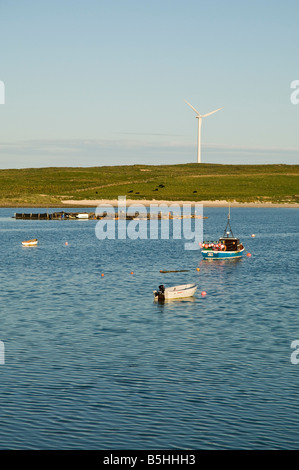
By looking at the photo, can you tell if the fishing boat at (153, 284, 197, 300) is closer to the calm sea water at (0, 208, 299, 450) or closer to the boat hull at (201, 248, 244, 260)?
the calm sea water at (0, 208, 299, 450)

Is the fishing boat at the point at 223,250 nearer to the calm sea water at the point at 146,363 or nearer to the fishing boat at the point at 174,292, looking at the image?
the calm sea water at the point at 146,363

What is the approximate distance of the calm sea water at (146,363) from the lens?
29.0m

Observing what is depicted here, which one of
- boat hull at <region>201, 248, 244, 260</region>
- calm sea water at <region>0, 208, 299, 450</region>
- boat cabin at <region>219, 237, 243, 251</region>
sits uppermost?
boat cabin at <region>219, 237, 243, 251</region>

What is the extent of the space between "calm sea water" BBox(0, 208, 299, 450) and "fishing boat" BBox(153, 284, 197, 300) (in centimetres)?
88

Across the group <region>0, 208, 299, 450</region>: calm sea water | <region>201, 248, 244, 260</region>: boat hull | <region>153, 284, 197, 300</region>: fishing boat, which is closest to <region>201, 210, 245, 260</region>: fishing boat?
→ <region>201, 248, 244, 260</region>: boat hull

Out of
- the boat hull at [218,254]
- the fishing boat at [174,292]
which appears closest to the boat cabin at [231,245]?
the boat hull at [218,254]

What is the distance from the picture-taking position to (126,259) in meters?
108

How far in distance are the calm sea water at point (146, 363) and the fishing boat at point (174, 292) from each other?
88 centimetres

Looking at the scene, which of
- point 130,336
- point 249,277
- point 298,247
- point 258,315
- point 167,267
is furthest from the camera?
point 298,247

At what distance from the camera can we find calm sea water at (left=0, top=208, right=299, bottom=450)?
29.0 metres

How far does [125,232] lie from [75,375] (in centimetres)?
13974

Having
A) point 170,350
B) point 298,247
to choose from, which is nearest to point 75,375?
point 170,350

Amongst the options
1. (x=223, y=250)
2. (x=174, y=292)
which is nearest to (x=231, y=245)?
(x=223, y=250)
